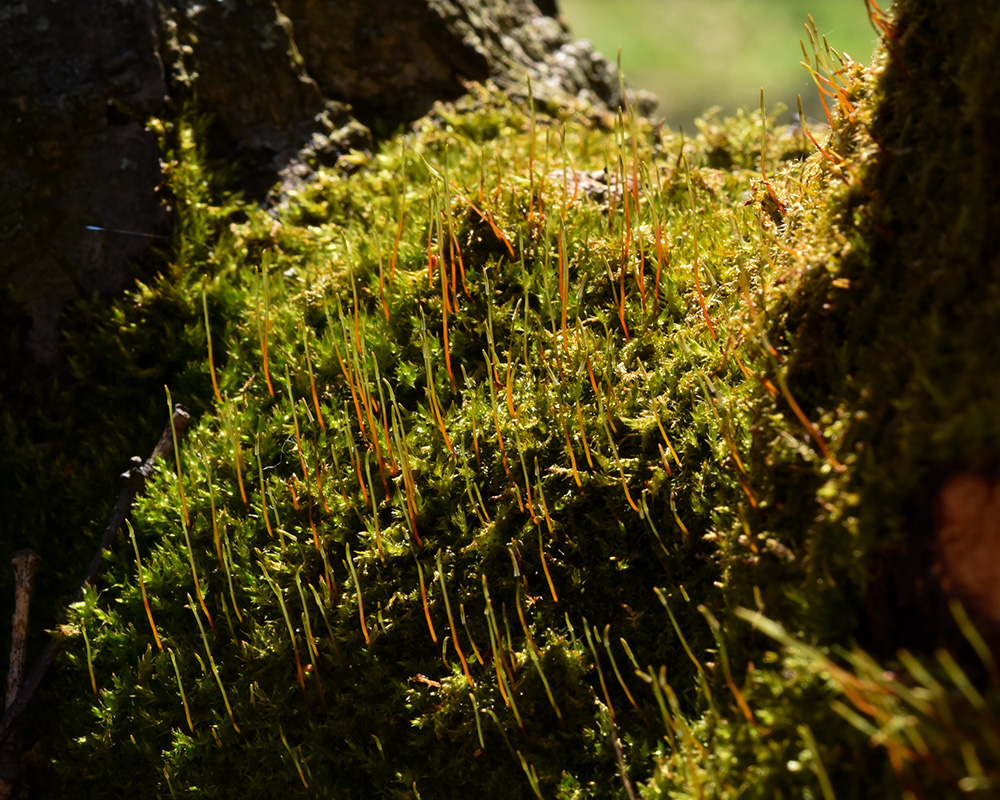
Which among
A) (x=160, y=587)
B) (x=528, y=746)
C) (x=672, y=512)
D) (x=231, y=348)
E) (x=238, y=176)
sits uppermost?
(x=238, y=176)

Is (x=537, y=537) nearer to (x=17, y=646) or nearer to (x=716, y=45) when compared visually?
(x=17, y=646)

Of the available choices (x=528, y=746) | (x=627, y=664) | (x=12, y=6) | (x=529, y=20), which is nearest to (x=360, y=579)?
(x=528, y=746)

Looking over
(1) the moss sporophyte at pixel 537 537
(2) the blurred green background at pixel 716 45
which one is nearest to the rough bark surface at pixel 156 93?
(1) the moss sporophyte at pixel 537 537

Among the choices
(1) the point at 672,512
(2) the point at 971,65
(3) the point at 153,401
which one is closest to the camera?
(2) the point at 971,65

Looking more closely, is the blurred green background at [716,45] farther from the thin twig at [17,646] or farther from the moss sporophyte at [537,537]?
the thin twig at [17,646]

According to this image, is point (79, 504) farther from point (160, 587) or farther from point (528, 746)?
point (528, 746)

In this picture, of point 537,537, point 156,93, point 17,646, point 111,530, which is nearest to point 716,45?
point 156,93

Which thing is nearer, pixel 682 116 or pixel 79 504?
pixel 79 504

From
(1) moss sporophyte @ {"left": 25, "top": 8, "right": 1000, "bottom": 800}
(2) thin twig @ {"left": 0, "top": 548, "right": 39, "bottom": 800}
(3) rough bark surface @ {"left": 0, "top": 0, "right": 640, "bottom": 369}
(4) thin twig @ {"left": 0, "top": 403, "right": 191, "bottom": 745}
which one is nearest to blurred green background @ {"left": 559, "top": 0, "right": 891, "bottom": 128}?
(3) rough bark surface @ {"left": 0, "top": 0, "right": 640, "bottom": 369}
